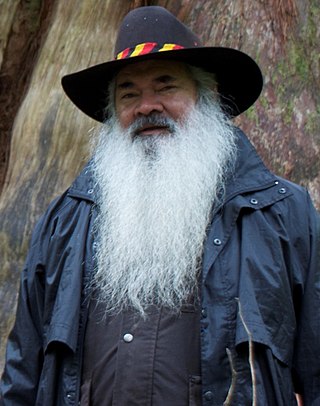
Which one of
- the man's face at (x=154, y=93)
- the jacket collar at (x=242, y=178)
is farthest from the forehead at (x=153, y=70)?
the jacket collar at (x=242, y=178)

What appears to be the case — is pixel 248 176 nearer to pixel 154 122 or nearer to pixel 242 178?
pixel 242 178

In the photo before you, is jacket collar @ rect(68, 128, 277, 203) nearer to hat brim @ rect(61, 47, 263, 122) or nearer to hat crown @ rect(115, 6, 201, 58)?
hat brim @ rect(61, 47, 263, 122)

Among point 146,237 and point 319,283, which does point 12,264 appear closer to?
point 146,237

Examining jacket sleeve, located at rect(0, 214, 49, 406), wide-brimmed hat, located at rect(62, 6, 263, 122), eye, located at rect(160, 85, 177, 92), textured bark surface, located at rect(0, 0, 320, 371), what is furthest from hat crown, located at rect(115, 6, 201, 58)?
textured bark surface, located at rect(0, 0, 320, 371)

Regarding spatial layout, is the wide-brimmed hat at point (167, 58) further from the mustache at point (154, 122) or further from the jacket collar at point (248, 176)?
the jacket collar at point (248, 176)

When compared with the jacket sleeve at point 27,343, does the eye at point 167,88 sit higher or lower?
higher

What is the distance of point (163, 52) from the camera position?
364 cm

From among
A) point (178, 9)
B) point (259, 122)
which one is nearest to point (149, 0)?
point (178, 9)

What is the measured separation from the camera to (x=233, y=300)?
322 centimetres

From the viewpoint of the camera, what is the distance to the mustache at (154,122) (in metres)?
3.66

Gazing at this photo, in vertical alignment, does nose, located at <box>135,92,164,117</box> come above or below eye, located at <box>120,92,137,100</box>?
below

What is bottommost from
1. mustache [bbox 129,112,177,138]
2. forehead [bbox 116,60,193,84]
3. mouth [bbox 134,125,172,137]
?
mouth [bbox 134,125,172,137]

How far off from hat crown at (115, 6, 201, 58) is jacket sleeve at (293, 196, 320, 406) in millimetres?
1103

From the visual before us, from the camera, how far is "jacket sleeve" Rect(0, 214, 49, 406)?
3500 millimetres
